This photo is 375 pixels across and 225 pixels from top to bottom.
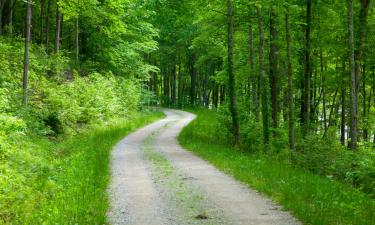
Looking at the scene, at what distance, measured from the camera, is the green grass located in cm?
898

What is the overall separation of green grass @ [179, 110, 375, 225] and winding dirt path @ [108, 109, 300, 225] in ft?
1.07

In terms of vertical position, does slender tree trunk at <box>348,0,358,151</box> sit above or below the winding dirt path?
above

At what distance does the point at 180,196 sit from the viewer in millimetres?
11430

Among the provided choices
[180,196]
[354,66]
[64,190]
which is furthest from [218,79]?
[64,190]

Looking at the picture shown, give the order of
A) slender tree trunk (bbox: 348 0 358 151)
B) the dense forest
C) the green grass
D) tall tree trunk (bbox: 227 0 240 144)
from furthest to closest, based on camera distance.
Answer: tall tree trunk (bbox: 227 0 240 144)
slender tree trunk (bbox: 348 0 358 151)
the dense forest
the green grass

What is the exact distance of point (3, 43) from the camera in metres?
29.5

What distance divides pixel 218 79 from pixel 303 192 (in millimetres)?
21862

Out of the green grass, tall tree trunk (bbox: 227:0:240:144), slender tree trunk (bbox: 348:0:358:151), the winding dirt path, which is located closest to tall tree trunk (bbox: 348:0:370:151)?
slender tree trunk (bbox: 348:0:358:151)

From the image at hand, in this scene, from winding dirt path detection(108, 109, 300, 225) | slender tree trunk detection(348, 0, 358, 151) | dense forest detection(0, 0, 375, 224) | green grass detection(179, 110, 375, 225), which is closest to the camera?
green grass detection(179, 110, 375, 225)

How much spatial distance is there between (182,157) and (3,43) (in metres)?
16.8

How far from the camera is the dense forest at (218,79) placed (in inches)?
512

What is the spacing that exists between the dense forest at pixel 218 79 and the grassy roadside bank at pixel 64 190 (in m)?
0.04

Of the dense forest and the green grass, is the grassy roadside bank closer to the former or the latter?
the dense forest

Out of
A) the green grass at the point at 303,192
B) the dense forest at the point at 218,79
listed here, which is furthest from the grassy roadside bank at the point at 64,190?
the green grass at the point at 303,192
